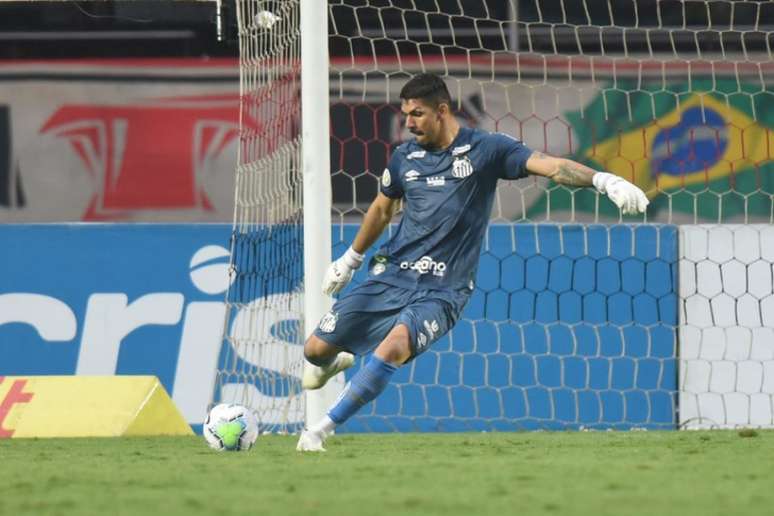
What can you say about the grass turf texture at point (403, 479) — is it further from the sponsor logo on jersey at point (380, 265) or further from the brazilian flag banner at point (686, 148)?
the brazilian flag banner at point (686, 148)

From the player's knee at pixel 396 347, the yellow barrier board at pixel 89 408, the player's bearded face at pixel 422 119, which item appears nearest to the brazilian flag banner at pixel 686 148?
the yellow barrier board at pixel 89 408

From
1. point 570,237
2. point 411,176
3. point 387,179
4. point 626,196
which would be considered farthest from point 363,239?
point 570,237

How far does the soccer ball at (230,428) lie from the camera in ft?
24.6

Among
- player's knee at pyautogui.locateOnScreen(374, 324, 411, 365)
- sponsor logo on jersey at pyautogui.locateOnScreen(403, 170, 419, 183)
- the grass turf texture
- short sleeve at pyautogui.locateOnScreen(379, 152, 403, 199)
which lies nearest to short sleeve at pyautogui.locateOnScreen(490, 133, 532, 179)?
sponsor logo on jersey at pyautogui.locateOnScreen(403, 170, 419, 183)

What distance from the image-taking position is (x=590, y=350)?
34.4ft

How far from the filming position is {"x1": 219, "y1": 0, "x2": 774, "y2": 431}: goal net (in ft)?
33.1

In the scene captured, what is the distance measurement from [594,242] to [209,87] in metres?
3.77

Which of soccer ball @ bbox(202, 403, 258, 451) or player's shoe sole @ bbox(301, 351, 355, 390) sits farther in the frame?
player's shoe sole @ bbox(301, 351, 355, 390)

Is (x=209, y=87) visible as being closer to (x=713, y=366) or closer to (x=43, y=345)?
(x=43, y=345)

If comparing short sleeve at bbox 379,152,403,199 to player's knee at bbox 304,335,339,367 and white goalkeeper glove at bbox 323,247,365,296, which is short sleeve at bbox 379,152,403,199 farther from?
player's knee at bbox 304,335,339,367

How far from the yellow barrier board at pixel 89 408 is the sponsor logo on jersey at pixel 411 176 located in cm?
268

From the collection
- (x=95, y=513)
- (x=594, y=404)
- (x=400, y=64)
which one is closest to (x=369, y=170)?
(x=400, y=64)

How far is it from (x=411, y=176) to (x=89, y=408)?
2.94 m

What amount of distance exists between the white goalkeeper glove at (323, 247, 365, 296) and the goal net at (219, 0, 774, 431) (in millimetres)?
1274
